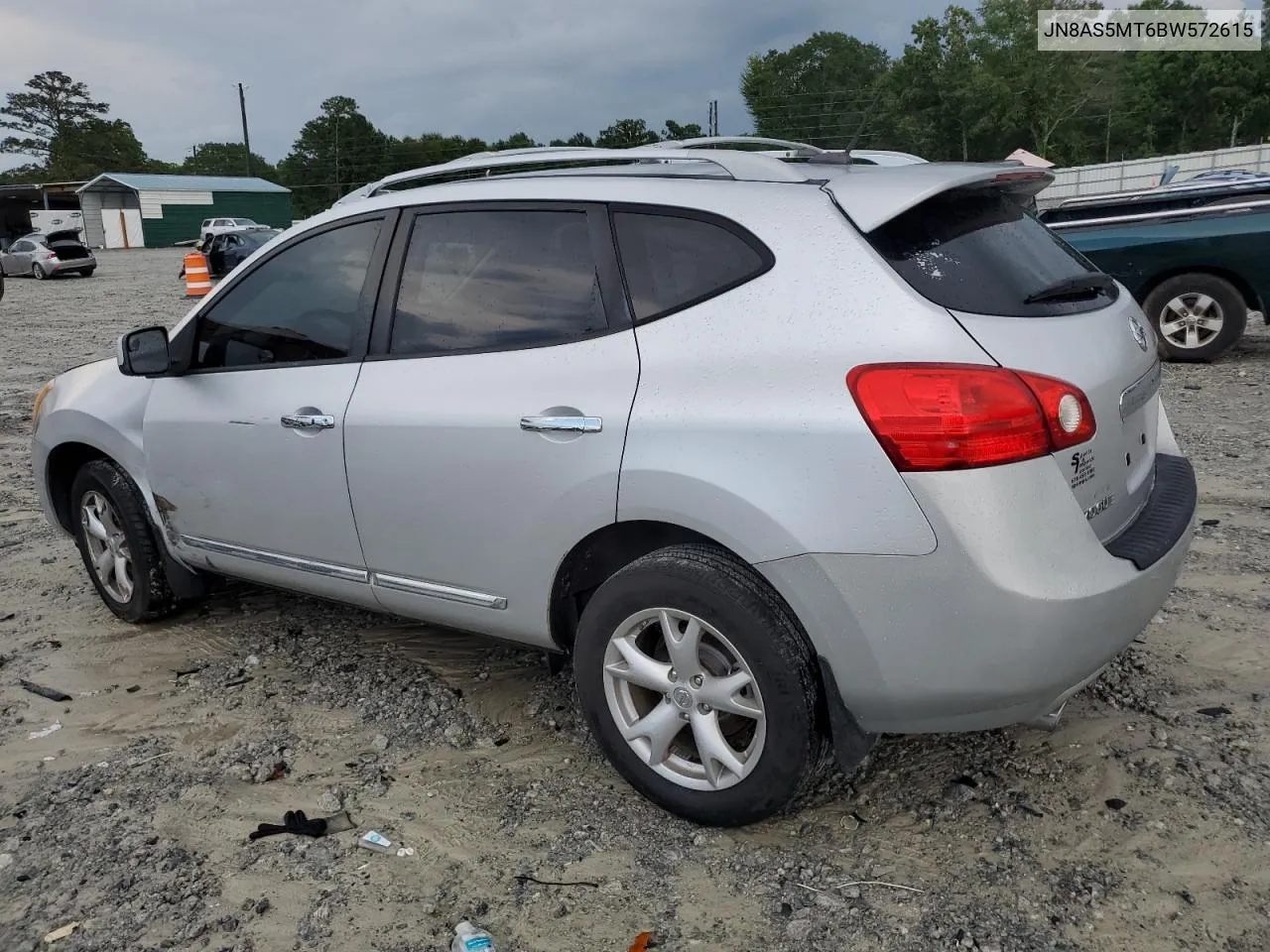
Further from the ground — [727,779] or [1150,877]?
[727,779]

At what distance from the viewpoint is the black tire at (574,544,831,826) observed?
2.53 meters

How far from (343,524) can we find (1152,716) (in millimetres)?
2709

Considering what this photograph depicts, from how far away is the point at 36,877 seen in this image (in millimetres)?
A: 2762

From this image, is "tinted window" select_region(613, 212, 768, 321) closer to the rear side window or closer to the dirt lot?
the rear side window

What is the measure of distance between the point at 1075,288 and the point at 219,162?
115262 millimetres

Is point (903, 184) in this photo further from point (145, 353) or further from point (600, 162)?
point (145, 353)

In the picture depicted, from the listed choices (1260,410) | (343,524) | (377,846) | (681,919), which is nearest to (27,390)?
(343,524)

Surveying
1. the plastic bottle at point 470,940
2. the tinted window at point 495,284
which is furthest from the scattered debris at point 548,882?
the tinted window at point 495,284

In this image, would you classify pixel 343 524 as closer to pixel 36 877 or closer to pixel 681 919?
pixel 36 877

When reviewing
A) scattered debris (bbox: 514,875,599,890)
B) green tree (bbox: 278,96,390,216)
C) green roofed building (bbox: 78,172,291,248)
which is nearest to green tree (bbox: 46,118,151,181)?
green tree (bbox: 278,96,390,216)

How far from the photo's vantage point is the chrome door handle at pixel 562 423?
2768 mm

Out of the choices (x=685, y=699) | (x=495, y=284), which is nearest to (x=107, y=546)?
(x=495, y=284)

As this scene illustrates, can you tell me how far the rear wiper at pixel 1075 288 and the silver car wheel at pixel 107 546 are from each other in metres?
3.70

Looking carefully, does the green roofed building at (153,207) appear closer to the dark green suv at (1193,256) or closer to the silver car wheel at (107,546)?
the dark green suv at (1193,256)
